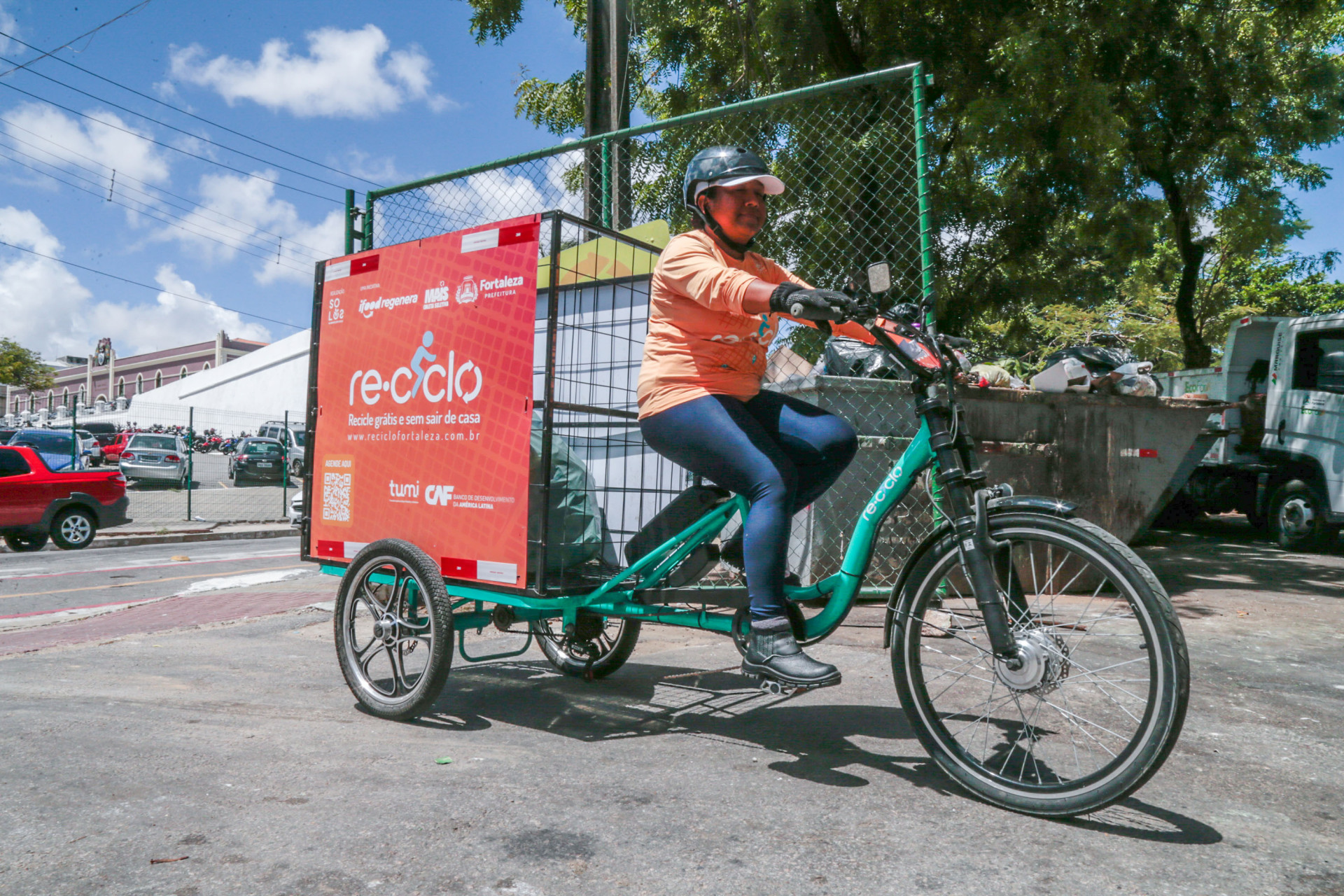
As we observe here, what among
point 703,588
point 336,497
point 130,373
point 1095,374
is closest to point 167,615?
point 336,497

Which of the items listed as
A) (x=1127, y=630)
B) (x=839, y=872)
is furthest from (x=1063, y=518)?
(x=839, y=872)

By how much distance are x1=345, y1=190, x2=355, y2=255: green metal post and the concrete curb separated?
34.5 ft

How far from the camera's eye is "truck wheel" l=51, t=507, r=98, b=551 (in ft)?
44.6

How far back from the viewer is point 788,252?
7051mm

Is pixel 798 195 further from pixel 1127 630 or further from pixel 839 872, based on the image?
pixel 839 872

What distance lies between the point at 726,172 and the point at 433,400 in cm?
147

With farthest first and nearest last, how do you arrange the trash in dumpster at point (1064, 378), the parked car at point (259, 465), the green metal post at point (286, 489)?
the parked car at point (259, 465) → the green metal post at point (286, 489) → the trash in dumpster at point (1064, 378)

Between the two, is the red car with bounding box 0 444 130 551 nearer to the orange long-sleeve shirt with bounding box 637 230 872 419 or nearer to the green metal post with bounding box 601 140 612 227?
the green metal post with bounding box 601 140 612 227

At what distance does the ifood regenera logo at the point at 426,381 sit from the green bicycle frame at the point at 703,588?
2.49 feet

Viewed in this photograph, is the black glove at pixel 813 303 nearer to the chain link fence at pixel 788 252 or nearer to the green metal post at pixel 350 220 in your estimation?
the chain link fence at pixel 788 252

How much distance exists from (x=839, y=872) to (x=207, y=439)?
37724 mm

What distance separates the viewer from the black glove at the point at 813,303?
2689 millimetres

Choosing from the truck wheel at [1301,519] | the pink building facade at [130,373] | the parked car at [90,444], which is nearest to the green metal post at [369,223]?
the truck wheel at [1301,519]

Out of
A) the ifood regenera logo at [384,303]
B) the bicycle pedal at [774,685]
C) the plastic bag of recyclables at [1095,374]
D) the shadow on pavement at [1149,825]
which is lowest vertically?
the shadow on pavement at [1149,825]
